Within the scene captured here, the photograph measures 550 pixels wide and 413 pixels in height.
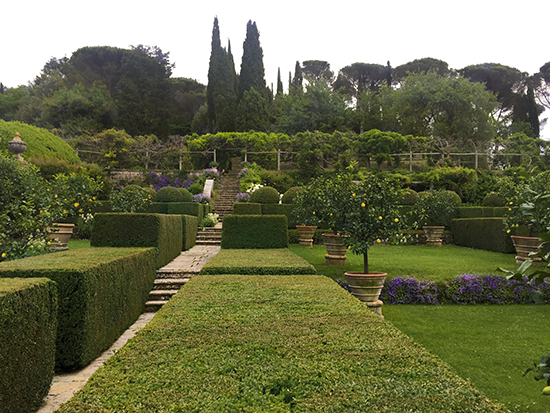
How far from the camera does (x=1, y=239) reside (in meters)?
6.35

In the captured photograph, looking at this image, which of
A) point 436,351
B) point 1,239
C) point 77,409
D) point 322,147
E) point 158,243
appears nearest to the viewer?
point 77,409

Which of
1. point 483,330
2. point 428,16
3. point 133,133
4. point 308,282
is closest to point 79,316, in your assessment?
point 308,282

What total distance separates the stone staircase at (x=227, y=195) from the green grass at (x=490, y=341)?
47.6ft

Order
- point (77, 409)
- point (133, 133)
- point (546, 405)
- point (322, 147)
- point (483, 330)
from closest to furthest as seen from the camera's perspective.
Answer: point (77, 409) → point (546, 405) → point (483, 330) → point (322, 147) → point (133, 133)

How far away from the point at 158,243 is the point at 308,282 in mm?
3902

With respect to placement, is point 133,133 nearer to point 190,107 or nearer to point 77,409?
point 190,107

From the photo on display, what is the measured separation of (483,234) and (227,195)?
1394 cm

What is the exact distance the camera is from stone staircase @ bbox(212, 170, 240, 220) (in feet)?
69.9

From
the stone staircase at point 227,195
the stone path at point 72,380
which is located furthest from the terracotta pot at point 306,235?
the stone path at point 72,380

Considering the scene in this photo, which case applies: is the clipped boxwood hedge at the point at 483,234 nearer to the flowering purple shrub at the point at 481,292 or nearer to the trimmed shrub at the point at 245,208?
the flowering purple shrub at the point at 481,292

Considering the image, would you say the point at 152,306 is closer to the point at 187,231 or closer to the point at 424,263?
the point at 187,231

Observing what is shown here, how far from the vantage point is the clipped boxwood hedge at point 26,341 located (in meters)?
2.74

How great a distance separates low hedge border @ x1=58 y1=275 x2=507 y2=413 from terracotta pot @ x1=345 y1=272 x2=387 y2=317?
306 centimetres

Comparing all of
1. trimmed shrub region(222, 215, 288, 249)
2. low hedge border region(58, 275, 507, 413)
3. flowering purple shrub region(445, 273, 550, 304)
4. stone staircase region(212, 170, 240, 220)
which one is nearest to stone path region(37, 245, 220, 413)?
low hedge border region(58, 275, 507, 413)
